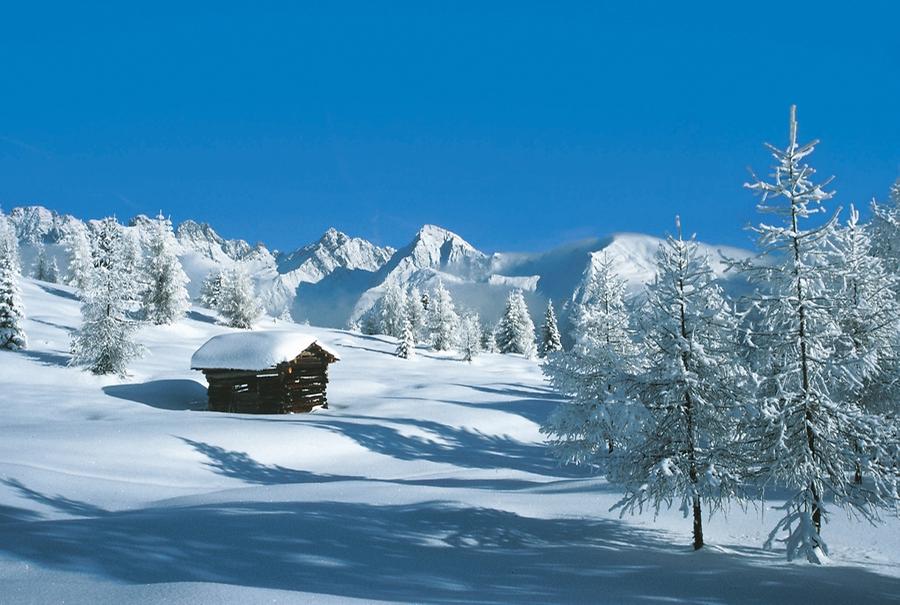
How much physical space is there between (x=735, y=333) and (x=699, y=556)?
4529 millimetres

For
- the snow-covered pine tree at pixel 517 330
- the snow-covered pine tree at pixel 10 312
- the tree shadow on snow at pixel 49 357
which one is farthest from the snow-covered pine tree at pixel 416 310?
the snow-covered pine tree at pixel 10 312

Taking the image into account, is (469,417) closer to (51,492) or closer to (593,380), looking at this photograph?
(593,380)

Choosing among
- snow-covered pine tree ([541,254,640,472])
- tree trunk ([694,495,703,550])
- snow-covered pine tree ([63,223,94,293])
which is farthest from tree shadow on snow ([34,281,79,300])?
tree trunk ([694,495,703,550])

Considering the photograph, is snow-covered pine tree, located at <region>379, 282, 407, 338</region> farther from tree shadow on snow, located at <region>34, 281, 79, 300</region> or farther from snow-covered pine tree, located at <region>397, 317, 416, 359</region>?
tree shadow on snow, located at <region>34, 281, 79, 300</region>

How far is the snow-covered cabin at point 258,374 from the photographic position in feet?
101

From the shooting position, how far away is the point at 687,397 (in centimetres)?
1117

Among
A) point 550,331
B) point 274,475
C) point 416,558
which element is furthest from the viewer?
point 550,331

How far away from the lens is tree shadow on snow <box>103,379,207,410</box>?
31.0 meters

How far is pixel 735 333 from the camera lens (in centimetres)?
1150

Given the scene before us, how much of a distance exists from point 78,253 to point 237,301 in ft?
87.4

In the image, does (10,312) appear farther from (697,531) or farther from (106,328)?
(697,531)

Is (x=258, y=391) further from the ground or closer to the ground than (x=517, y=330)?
closer to the ground

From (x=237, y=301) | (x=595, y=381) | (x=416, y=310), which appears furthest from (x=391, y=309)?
(x=595, y=381)

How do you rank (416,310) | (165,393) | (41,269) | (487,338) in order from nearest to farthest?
(165,393) < (416,310) < (41,269) < (487,338)
